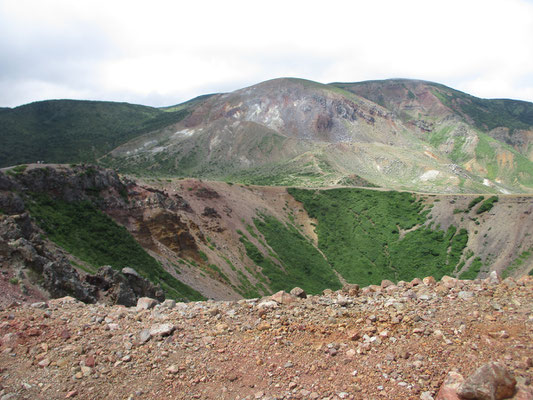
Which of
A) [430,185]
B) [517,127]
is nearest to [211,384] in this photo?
[430,185]

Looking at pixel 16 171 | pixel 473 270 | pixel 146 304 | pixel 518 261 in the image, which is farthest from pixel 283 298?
pixel 518 261

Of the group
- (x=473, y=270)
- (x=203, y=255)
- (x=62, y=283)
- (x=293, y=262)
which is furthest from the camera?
(x=293, y=262)

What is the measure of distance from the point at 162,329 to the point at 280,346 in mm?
2822

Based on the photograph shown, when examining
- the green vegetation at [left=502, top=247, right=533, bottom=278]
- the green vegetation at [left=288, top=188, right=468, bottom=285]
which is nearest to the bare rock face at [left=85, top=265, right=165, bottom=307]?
the green vegetation at [left=288, top=188, right=468, bottom=285]

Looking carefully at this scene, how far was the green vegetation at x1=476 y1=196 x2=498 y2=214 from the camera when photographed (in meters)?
52.2

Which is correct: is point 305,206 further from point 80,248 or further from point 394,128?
point 394,128

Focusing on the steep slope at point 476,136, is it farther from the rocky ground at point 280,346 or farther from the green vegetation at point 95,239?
the rocky ground at point 280,346

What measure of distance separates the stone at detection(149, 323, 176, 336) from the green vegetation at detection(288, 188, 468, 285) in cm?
4510

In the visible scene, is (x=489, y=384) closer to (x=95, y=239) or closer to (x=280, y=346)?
(x=280, y=346)

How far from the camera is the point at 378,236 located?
5888cm

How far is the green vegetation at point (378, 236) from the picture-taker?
5034 cm

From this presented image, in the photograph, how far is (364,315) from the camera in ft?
25.9

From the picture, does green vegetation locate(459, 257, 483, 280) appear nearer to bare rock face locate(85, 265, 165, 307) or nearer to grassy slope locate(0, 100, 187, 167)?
bare rock face locate(85, 265, 165, 307)

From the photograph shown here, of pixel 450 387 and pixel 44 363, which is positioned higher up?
pixel 44 363
